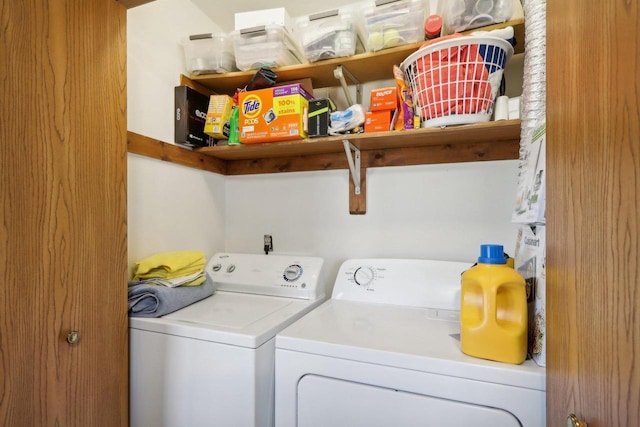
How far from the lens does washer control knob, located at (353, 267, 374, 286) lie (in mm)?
1508

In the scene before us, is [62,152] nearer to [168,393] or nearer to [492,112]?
[168,393]

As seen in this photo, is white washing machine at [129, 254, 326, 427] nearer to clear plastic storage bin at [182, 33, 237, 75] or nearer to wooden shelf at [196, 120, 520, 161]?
wooden shelf at [196, 120, 520, 161]

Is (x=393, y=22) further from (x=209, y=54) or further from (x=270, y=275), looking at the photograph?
(x=270, y=275)

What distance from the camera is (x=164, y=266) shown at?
1386 mm

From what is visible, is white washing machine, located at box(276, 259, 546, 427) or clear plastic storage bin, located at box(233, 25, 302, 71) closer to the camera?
white washing machine, located at box(276, 259, 546, 427)

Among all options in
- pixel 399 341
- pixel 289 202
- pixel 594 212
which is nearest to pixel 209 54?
pixel 289 202

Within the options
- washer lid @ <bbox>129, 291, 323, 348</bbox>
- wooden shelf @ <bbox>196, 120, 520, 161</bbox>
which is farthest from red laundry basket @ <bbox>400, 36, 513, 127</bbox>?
washer lid @ <bbox>129, 291, 323, 348</bbox>

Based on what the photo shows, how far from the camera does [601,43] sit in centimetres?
49

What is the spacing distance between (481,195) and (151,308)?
1.63 meters

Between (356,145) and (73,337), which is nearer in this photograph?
(73,337)

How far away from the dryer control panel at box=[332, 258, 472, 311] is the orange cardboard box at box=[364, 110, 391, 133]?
2.16 feet

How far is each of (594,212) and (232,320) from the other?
1.13 metres

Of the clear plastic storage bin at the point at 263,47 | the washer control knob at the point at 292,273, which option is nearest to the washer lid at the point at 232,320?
the washer control knob at the point at 292,273

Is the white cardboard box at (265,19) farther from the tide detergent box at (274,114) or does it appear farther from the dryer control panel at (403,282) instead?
the dryer control panel at (403,282)
